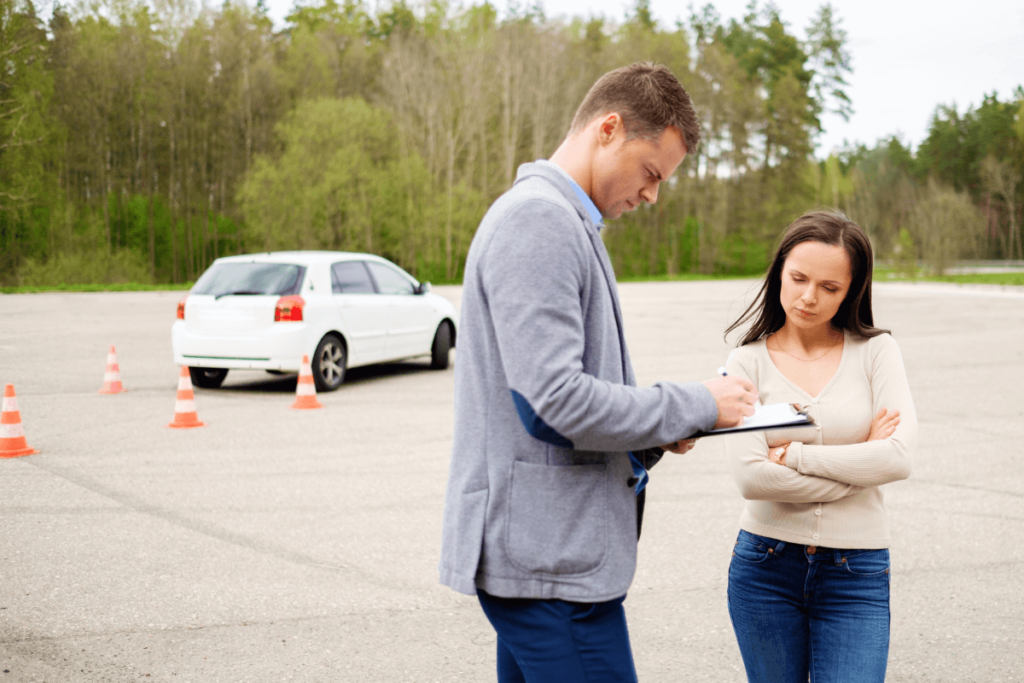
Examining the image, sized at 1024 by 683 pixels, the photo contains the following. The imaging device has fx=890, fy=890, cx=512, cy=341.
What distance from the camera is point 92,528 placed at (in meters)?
5.40

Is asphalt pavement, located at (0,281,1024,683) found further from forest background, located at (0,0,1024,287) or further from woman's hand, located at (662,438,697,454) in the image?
forest background, located at (0,0,1024,287)

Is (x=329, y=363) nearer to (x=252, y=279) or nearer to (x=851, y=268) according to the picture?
(x=252, y=279)

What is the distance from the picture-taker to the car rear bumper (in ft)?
34.3

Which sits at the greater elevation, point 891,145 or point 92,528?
point 891,145

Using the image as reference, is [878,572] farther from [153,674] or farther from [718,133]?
[718,133]

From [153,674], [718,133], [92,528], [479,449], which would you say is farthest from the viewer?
[718,133]

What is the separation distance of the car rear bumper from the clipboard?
9.03m

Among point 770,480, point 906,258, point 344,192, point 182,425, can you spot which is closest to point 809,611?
point 770,480

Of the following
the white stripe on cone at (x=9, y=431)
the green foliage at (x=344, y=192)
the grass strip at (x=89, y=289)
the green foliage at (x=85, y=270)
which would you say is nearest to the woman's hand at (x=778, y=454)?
the white stripe on cone at (x=9, y=431)

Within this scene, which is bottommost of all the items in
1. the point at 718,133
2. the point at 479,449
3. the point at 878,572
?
the point at 878,572

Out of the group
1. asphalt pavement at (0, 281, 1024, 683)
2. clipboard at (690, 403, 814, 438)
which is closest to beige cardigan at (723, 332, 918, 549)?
clipboard at (690, 403, 814, 438)

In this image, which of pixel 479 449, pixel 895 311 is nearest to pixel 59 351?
pixel 479 449

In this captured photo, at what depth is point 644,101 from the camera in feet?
6.06

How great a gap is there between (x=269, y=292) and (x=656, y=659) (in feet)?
26.2
